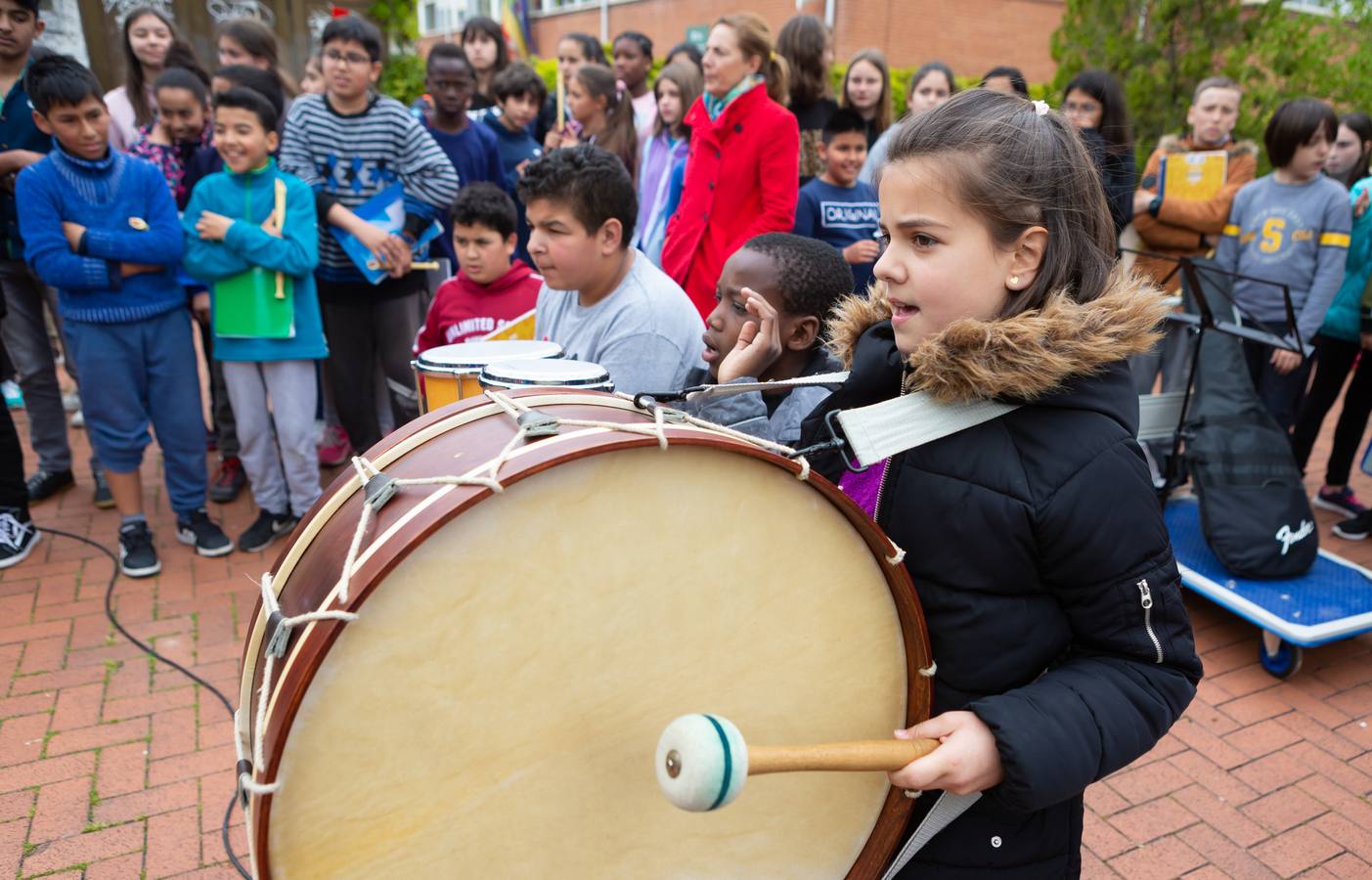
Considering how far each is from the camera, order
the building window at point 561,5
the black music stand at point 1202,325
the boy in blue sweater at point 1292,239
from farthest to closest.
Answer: the building window at point 561,5, the boy in blue sweater at point 1292,239, the black music stand at point 1202,325

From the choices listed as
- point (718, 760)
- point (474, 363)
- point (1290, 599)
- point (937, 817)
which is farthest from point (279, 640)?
point (1290, 599)

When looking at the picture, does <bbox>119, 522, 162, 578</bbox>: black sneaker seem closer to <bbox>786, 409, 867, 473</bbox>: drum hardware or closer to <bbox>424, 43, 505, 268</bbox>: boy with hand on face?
<bbox>424, 43, 505, 268</bbox>: boy with hand on face

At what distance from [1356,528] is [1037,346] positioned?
4453 millimetres

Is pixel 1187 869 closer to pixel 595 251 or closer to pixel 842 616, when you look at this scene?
pixel 842 616

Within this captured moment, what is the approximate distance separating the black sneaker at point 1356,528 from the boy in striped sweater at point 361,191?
456cm

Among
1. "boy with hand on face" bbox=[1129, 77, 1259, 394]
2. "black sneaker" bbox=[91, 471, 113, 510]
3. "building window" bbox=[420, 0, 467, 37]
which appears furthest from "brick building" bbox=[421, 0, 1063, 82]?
"black sneaker" bbox=[91, 471, 113, 510]

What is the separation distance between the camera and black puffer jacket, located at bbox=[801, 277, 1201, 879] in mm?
1151

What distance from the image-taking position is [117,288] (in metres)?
3.64

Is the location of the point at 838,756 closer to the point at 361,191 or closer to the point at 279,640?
the point at 279,640

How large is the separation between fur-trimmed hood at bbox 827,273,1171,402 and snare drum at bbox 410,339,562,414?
1210 millimetres

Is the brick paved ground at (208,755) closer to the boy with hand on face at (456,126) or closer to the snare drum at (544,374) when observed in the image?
the snare drum at (544,374)

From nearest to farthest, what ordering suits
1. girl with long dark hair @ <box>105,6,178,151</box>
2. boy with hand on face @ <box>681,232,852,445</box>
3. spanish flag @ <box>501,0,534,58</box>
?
1. boy with hand on face @ <box>681,232,852,445</box>
2. girl with long dark hair @ <box>105,6,178,151</box>
3. spanish flag @ <box>501,0,534,58</box>

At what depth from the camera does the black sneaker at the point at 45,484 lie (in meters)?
4.47

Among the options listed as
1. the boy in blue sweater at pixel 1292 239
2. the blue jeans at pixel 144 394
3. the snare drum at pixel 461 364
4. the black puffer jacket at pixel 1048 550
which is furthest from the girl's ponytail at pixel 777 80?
the black puffer jacket at pixel 1048 550
